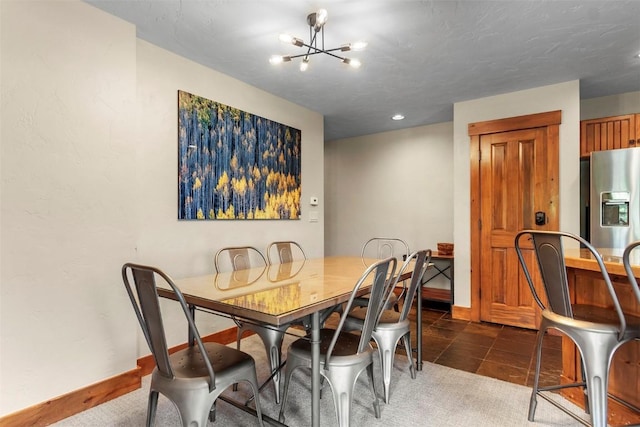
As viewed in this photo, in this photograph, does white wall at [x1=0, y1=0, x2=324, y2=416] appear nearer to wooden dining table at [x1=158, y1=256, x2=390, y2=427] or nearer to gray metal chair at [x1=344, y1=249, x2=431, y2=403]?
wooden dining table at [x1=158, y1=256, x2=390, y2=427]

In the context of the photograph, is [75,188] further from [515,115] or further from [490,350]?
[515,115]

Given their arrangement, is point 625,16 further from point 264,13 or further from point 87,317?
point 87,317

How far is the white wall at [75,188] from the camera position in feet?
5.95

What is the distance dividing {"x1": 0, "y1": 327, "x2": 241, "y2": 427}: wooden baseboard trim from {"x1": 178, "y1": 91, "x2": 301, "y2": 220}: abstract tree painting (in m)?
1.21

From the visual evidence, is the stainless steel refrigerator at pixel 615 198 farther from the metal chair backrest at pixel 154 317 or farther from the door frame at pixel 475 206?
the metal chair backrest at pixel 154 317

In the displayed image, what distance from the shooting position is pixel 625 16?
2199 mm

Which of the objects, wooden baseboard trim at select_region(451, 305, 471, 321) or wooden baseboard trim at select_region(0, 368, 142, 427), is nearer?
wooden baseboard trim at select_region(0, 368, 142, 427)

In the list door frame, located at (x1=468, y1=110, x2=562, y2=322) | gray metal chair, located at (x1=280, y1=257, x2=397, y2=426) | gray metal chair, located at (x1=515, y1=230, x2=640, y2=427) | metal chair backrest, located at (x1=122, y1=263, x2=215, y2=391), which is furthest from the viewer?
door frame, located at (x1=468, y1=110, x2=562, y2=322)

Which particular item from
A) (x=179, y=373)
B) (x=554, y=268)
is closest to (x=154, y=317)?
(x=179, y=373)

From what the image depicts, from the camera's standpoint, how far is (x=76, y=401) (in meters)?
2.00

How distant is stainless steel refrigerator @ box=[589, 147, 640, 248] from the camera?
2914 millimetres

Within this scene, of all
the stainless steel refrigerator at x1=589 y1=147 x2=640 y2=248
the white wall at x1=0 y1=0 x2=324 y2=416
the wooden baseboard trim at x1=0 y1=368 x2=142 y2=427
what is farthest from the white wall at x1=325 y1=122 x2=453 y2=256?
the wooden baseboard trim at x1=0 y1=368 x2=142 y2=427

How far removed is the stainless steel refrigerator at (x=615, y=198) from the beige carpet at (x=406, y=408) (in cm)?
176

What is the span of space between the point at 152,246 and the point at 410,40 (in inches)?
98.7
